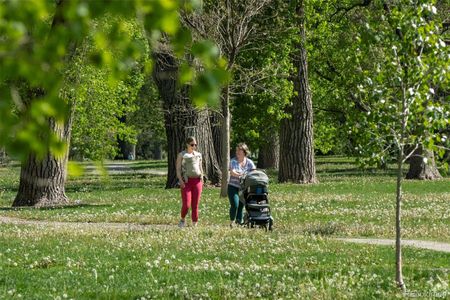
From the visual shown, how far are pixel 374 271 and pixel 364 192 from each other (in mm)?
19223

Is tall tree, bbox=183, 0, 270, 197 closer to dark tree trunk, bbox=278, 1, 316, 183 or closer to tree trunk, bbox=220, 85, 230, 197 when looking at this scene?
tree trunk, bbox=220, 85, 230, 197

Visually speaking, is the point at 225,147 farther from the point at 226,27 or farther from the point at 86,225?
the point at 86,225

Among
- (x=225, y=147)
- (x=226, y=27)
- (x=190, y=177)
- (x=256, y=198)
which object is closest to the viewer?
(x=256, y=198)

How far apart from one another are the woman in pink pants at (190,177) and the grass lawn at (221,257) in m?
0.98

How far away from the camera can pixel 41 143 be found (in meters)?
3.44

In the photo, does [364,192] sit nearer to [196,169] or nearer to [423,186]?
[423,186]

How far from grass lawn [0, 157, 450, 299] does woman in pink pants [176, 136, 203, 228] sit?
38.5 inches

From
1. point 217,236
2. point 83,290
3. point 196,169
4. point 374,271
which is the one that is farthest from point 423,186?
point 83,290

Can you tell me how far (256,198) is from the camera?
17.8 m

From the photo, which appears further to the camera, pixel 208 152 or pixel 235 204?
pixel 208 152

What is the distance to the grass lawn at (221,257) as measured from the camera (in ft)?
33.0

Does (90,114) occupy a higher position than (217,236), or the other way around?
(90,114)

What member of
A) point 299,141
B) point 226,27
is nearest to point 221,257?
point 226,27

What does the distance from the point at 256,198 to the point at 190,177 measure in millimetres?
1528
